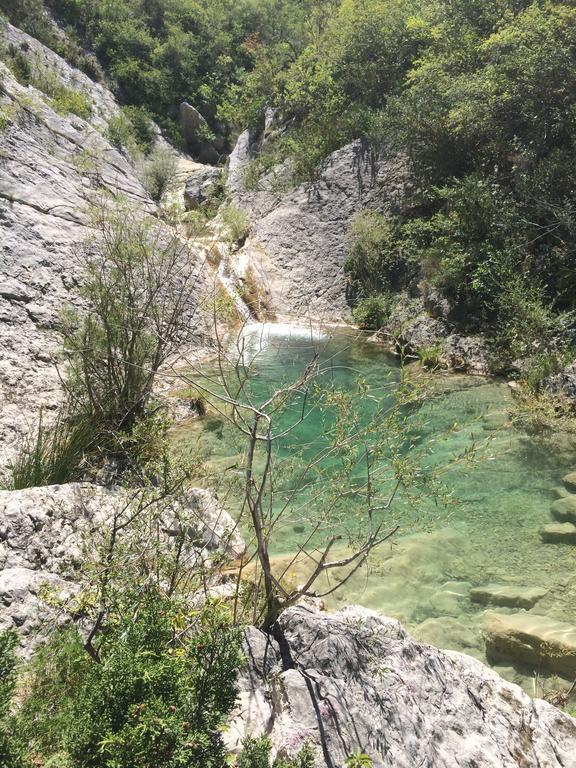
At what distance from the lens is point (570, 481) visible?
18.6 ft

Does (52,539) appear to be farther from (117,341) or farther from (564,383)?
(564,383)

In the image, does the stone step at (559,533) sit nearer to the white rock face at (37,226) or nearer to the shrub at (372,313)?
the white rock face at (37,226)

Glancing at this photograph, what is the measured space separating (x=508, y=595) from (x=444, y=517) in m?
0.80

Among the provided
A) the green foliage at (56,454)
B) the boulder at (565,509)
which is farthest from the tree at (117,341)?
the boulder at (565,509)

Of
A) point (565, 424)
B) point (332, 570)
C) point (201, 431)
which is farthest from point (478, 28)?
point (332, 570)

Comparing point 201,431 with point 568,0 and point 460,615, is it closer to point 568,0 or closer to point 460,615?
point 460,615

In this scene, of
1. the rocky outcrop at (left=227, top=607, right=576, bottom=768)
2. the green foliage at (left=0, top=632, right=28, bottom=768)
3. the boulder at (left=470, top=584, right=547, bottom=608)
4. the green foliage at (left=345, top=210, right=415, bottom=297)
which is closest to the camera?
the green foliage at (left=0, top=632, right=28, bottom=768)

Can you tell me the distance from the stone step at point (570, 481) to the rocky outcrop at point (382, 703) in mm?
3513

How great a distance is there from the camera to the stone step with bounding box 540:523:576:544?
4793mm

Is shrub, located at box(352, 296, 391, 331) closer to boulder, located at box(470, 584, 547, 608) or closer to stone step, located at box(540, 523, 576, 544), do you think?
stone step, located at box(540, 523, 576, 544)

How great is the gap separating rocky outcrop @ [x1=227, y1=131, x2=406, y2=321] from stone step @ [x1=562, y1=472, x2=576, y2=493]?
8.88 metres

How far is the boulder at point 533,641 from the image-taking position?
347cm

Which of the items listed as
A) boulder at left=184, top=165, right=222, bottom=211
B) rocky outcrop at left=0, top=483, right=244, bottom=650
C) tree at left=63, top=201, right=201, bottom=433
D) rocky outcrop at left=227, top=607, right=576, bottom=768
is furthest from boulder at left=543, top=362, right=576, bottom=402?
boulder at left=184, top=165, right=222, bottom=211

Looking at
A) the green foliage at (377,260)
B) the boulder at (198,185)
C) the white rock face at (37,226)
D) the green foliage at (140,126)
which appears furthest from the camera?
the green foliage at (140,126)
